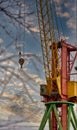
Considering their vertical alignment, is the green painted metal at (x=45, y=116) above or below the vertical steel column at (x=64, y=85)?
below

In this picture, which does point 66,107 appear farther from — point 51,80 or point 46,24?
point 46,24

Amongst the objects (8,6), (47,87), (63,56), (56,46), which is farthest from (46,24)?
(8,6)

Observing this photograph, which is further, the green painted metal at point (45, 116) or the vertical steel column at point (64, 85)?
the green painted metal at point (45, 116)

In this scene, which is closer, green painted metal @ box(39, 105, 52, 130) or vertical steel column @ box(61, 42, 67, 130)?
vertical steel column @ box(61, 42, 67, 130)

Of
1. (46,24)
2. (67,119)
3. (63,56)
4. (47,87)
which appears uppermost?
(46,24)

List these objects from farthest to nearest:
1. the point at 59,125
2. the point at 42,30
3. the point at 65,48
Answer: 1. the point at 42,30
2. the point at 65,48
3. the point at 59,125

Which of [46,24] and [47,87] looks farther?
[46,24]

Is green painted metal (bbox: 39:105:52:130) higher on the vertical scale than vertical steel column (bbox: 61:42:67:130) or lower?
lower

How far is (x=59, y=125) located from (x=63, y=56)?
9508 mm

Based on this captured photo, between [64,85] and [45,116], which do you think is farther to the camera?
[45,116]

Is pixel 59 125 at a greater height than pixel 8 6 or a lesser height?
lesser

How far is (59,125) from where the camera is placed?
134 feet

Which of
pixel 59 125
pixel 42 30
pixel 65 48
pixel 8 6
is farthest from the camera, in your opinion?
pixel 42 30

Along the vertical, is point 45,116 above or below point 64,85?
below
